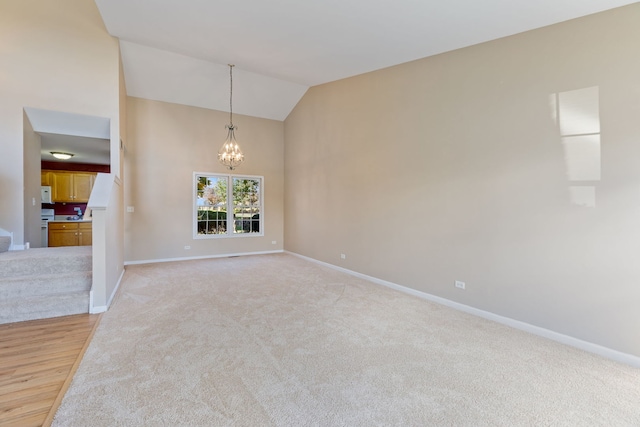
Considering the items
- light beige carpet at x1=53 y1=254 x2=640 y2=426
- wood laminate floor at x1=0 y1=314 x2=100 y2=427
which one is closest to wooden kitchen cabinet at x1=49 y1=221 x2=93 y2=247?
light beige carpet at x1=53 y1=254 x2=640 y2=426

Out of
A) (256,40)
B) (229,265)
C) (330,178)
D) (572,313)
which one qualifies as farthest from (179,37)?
(572,313)

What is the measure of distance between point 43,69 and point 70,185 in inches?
169

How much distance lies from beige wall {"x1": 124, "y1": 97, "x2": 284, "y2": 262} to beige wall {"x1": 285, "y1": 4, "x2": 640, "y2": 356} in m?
3.44

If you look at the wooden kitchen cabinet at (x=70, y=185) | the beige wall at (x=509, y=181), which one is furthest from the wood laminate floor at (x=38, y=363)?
the wooden kitchen cabinet at (x=70, y=185)

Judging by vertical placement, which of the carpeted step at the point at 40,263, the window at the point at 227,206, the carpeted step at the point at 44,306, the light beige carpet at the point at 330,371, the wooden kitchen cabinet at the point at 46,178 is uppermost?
the wooden kitchen cabinet at the point at 46,178

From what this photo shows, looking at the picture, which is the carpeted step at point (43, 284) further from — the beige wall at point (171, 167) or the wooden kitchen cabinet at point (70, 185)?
the wooden kitchen cabinet at point (70, 185)

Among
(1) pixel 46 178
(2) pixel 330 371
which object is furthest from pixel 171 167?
(2) pixel 330 371

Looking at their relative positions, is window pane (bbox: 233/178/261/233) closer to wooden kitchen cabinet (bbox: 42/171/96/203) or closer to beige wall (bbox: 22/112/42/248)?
beige wall (bbox: 22/112/42/248)

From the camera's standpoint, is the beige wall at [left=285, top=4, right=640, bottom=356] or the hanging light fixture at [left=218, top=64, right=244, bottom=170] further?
the hanging light fixture at [left=218, top=64, right=244, bottom=170]

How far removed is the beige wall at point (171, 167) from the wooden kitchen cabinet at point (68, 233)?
7.97 ft

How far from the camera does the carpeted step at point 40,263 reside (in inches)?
143

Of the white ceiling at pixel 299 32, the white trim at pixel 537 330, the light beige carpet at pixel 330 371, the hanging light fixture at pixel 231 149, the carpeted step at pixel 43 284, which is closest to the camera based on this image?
the light beige carpet at pixel 330 371

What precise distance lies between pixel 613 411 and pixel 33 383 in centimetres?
406

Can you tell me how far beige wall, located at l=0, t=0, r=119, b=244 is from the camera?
14.3 feet
